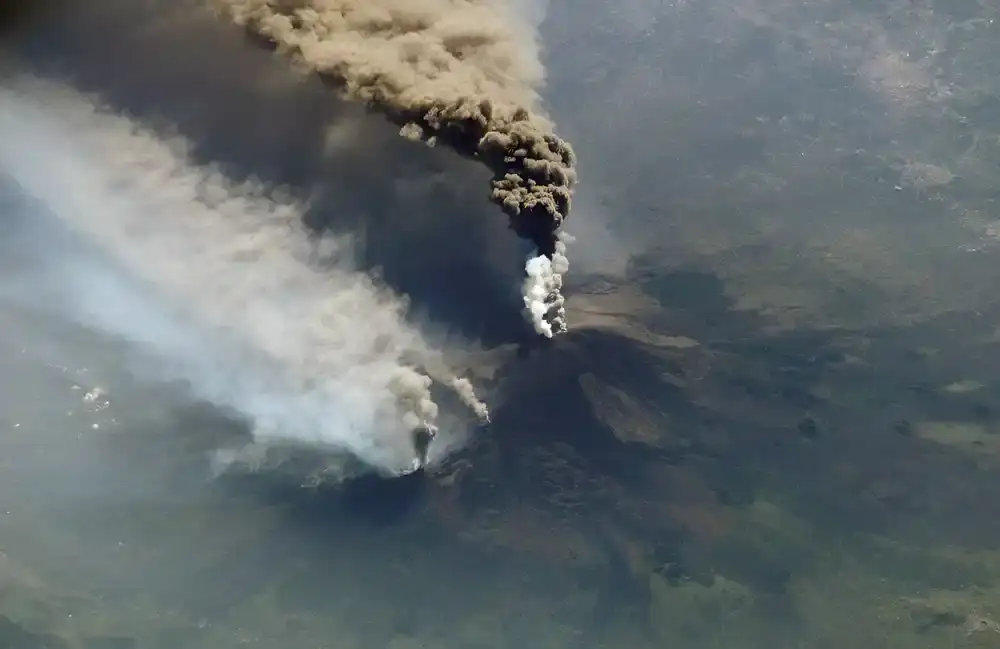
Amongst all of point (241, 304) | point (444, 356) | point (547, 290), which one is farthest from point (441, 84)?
point (241, 304)

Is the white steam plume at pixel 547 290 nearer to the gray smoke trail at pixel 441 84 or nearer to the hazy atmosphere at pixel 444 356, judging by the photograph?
the gray smoke trail at pixel 441 84

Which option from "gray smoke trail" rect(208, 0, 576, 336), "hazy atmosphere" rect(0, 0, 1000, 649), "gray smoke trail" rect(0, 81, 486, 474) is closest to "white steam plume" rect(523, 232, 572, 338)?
"gray smoke trail" rect(208, 0, 576, 336)

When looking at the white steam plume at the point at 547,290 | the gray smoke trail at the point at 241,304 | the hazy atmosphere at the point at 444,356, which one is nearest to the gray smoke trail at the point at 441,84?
the white steam plume at the point at 547,290

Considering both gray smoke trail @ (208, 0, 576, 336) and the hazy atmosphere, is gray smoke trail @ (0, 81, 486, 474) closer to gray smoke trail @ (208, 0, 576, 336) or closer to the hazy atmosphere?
the hazy atmosphere

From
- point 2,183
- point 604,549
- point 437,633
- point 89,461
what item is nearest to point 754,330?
point 604,549

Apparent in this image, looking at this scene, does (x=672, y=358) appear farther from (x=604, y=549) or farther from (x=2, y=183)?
(x=2, y=183)

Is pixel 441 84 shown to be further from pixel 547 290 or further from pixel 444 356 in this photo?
pixel 444 356
